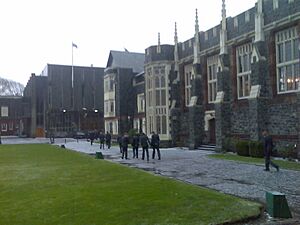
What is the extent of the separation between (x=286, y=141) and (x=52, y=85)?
183 feet

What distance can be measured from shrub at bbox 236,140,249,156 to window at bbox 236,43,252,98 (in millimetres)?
3803

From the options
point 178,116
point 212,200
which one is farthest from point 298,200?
point 178,116

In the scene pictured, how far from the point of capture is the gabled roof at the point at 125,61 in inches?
2060

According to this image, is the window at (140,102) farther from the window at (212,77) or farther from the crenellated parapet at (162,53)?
the window at (212,77)

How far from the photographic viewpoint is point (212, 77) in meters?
29.5

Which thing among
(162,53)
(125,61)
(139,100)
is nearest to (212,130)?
(162,53)

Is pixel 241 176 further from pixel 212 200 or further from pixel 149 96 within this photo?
pixel 149 96

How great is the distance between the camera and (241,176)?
1366 cm

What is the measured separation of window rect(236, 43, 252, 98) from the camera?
2495cm

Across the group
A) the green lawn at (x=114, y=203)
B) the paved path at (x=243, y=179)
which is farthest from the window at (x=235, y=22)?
the green lawn at (x=114, y=203)

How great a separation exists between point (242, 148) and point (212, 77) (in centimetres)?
833

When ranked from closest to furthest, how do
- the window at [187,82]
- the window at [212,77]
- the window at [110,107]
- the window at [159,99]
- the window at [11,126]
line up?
the window at [212,77] → the window at [187,82] → the window at [159,99] → the window at [110,107] → the window at [11,126]

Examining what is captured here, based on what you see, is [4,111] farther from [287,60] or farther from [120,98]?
[287,60]

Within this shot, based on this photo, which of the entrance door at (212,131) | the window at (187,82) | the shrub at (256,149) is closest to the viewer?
the shrub at (256,149)
